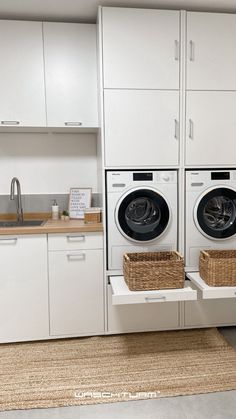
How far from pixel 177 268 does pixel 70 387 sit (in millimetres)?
982

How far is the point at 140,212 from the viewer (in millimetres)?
2498

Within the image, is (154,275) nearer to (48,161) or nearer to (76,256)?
(76,256)

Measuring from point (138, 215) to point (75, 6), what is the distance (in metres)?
1.61

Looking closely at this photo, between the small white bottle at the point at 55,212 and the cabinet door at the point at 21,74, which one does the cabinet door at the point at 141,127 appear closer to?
the cabinet door at the point at 21,74

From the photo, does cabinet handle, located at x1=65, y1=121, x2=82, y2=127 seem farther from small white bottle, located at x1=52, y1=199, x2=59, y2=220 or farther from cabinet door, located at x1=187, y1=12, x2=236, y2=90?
cabinet door, located at x1=187, y1=12, x2=236, y2=90

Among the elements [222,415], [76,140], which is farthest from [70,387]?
[76,140]

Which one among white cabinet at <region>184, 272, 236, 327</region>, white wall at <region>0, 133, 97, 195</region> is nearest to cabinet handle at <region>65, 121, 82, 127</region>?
white wall at <region>0, 133, 97, 195</region>

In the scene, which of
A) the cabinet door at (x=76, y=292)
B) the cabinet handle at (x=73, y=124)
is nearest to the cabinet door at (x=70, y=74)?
the cabinet handle at (x=73, y=124)

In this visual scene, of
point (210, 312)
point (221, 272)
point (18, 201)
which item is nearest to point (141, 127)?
point (221, 272)

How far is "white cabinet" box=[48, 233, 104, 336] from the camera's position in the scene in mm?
2377

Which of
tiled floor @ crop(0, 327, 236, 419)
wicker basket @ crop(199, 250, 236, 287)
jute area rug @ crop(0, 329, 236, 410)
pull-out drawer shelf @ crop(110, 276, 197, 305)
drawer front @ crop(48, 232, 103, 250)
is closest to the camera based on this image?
tiled floor @ crop(0, 327, 236, 419)

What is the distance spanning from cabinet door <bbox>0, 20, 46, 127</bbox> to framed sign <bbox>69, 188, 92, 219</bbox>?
0.69 m

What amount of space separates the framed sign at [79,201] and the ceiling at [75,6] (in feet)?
4.59

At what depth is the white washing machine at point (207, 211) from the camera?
2.46 metres
